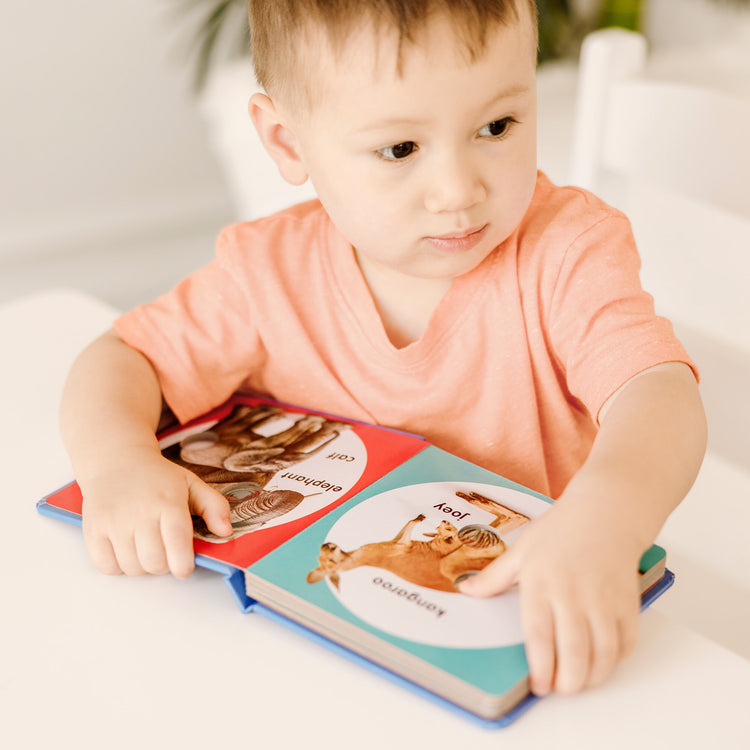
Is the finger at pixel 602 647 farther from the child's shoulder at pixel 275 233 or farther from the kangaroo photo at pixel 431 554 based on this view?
the child's shoulder at pixel 275 233

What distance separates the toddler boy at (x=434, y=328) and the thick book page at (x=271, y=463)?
0.02 metres

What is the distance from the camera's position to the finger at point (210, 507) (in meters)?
0.55

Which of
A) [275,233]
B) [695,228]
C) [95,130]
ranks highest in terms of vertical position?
[275,233]

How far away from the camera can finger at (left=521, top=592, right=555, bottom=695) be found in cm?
42

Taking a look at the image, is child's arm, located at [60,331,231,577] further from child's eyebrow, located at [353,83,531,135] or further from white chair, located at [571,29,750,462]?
white chair, located at [571,29,750,462]

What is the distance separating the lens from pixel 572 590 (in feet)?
1.44

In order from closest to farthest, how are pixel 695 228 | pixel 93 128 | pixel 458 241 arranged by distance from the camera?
pixel 458 241, pixel 695 228, pixel 93 128

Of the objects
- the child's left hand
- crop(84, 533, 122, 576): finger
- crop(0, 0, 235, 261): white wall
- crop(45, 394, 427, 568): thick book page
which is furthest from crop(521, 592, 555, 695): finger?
crop(0, 0, 235, 261): white wall

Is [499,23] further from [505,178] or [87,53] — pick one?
[87,53]

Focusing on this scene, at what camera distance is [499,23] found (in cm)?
57

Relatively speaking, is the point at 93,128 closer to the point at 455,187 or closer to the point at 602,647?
the point at 455,187

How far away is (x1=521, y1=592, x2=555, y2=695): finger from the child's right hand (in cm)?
20

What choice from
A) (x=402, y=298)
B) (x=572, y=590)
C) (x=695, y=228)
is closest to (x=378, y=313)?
(x=402, y=298)

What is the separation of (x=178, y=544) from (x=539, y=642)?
0.74 feet
